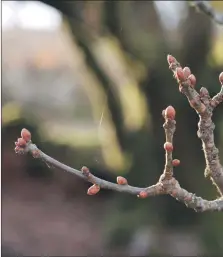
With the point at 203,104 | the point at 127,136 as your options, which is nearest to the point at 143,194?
the point at 203,104

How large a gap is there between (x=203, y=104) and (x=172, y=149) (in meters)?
0.08

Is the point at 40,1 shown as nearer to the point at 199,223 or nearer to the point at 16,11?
the point at 16,11

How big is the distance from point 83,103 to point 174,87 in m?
2.46

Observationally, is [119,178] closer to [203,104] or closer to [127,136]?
[203,104]

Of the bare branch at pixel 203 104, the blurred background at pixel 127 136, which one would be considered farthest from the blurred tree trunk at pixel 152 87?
the bare branch at pixel 203 104

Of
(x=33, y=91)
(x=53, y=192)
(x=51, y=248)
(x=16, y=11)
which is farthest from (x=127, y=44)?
(x=33, y=91)

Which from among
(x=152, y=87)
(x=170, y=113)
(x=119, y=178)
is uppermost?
(x=170, y=113)

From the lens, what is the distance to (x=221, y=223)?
10.6 feet

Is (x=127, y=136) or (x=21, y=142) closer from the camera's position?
(x=21, y=142)

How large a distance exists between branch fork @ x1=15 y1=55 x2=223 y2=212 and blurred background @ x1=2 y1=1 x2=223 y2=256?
184 centimetres

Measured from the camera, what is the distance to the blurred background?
3226mm

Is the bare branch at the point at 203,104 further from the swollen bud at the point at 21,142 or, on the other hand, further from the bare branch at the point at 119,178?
the swollen bud at the point at 21,142

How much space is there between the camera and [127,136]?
385 centimetres

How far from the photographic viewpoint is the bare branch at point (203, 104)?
762mm
